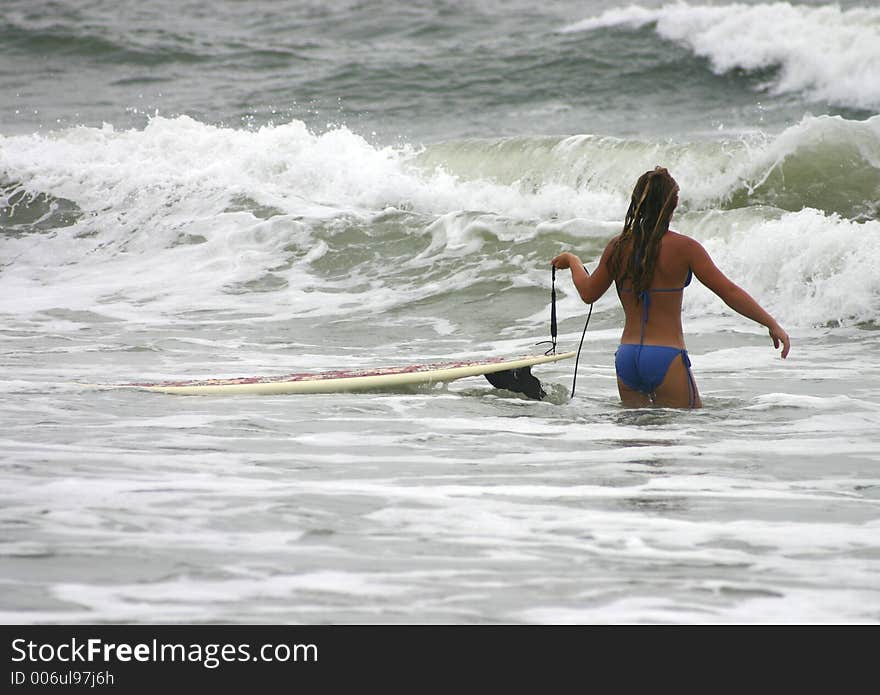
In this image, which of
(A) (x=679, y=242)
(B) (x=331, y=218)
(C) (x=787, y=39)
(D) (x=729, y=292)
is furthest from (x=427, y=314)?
(C) (x=787, y=39)

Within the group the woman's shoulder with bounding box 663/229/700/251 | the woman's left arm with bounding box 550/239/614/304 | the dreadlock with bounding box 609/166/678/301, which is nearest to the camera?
the dreadlock with bounding box 609/166/678/301

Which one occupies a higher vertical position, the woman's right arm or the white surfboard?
the woman's right arm

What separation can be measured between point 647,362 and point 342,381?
1.51 m

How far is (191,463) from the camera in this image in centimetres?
440

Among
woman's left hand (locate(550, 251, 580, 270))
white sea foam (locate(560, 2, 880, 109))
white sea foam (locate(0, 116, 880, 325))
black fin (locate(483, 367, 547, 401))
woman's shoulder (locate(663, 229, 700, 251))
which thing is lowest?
black fin (locate(483, 367, 547, 401))

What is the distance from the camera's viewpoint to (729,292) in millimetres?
5223

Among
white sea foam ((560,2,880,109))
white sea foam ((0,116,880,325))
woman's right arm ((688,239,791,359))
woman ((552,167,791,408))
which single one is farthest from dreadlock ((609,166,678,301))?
white sea foam ((560,2,880,109))

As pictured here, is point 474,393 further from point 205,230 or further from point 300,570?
point 205,230

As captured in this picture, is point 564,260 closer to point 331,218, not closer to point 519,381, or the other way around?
point 519,381

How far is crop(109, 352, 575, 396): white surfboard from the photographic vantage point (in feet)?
19.3

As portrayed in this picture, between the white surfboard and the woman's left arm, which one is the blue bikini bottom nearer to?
the woman's left arm

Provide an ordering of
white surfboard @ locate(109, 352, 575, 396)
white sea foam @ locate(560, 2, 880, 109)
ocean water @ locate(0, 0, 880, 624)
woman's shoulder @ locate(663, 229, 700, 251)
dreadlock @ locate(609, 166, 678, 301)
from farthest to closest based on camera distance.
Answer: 1. white sea foam @ locate(560, 2, 880, 109)
2. white surfboard @ locate(109, 352, 575, 396)
3. woman's shoulder @ locate(663, 229, 700, 251)
4. dreadlock @ locate(609, 166, 678, 301)
5. ocean water @ locate(0, 0, 880, 624)
